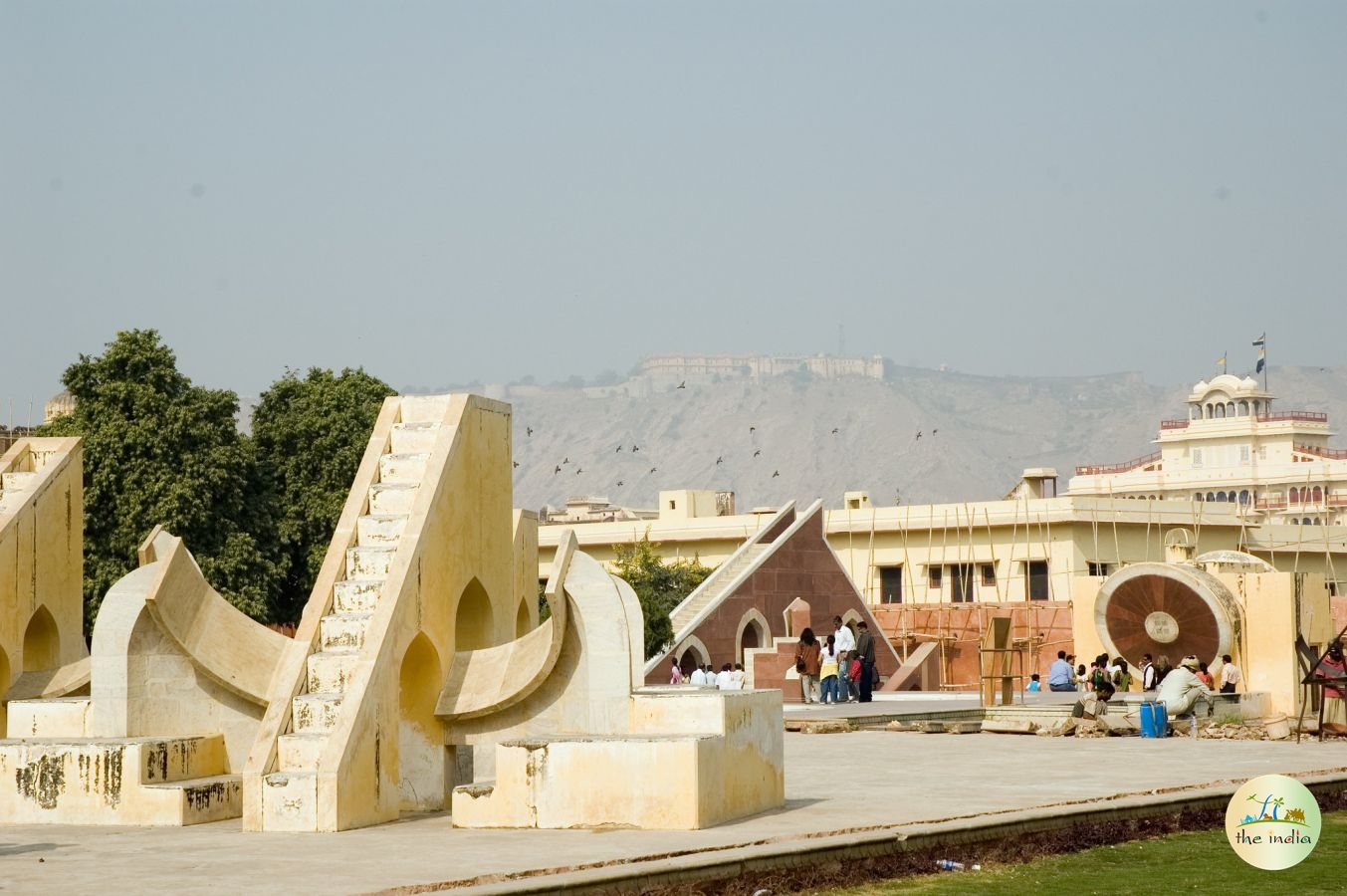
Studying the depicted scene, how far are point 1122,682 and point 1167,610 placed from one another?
403cm

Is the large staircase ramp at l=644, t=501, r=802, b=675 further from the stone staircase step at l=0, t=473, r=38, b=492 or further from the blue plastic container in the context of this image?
the stone staircase step at l=0, t=473, r=38, b=492

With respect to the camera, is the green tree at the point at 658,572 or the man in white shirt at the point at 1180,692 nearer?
the man in white shirt at the point at 1180,692

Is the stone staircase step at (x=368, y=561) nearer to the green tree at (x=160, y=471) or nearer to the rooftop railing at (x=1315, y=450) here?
the green tree at (x=160, y=471)

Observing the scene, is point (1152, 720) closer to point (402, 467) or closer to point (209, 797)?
point (402, 467)

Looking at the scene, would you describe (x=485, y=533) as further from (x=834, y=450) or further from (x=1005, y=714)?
(x=834, y=450)

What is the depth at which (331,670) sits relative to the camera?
1340 cm

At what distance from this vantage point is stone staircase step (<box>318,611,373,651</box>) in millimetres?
Answer: 13625

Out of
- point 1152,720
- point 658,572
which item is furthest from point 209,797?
point 658,572

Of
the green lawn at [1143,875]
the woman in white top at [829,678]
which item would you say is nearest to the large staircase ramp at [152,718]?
the green lawn at [1143,875]

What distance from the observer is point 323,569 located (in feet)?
46.1

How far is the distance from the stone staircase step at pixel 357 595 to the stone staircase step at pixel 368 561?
126 millimetres

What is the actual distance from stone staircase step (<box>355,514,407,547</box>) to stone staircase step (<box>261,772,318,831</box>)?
7.50 feet

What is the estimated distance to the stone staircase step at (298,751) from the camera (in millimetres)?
12742

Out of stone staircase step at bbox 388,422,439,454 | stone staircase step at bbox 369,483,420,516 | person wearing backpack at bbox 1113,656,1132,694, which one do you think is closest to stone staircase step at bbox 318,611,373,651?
stone staircase step at bbox 369,483,420,516
